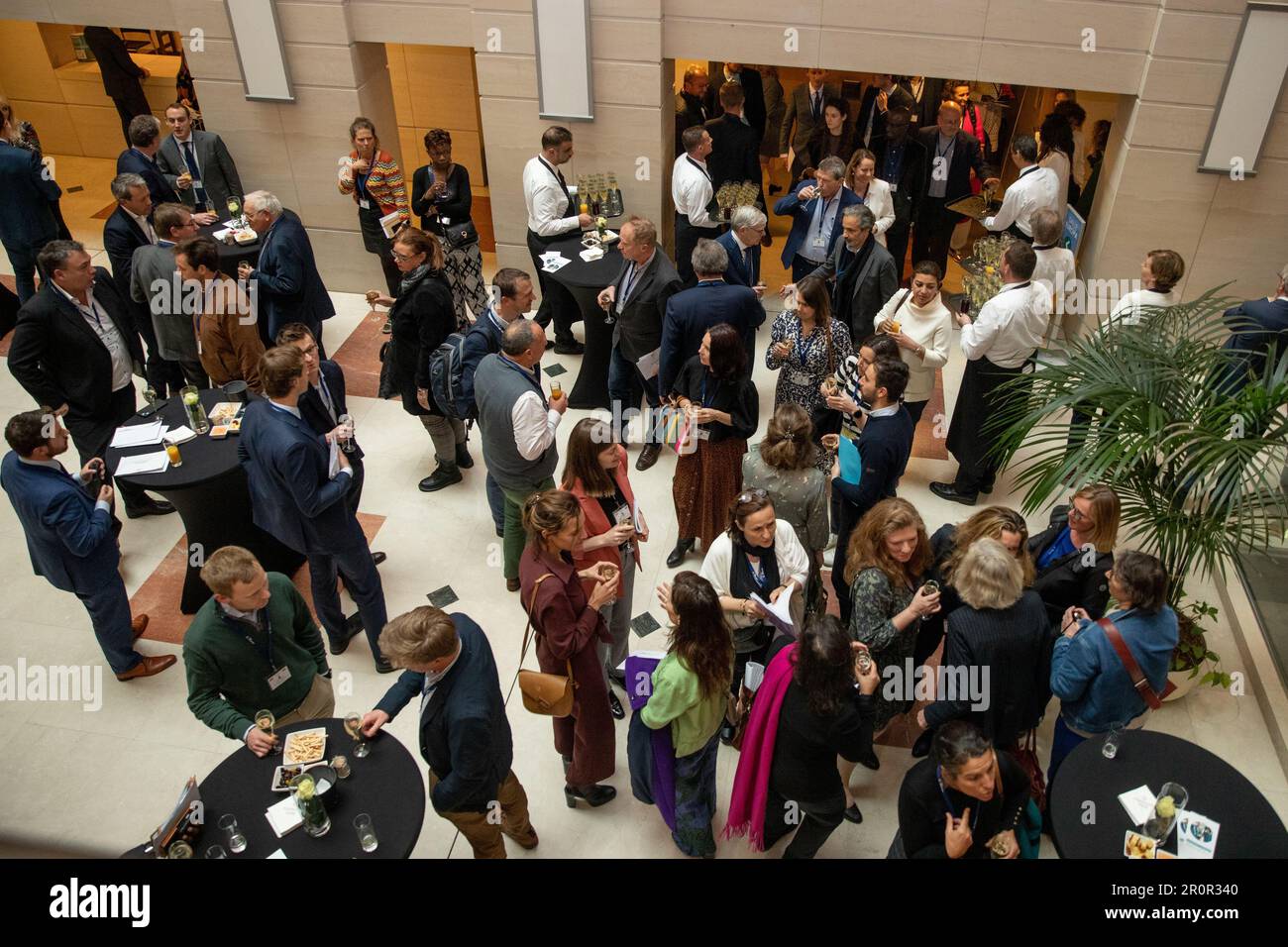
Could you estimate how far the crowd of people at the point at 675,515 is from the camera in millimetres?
3732

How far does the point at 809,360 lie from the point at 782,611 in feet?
6.19

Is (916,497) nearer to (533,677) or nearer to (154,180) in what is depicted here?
(533,677)

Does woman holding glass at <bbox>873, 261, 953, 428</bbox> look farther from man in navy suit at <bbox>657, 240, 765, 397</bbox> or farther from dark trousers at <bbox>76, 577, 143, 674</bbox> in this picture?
dark trousers at <bbox>76, 577, 143, 674</bbox>

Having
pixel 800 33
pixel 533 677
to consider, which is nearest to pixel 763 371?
pixel 800 33

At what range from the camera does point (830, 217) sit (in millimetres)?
7285

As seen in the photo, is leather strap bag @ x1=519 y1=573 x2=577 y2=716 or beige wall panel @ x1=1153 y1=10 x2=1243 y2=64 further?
beige wall panel @ x1=1153 y1=10 x2=1243 y2=64

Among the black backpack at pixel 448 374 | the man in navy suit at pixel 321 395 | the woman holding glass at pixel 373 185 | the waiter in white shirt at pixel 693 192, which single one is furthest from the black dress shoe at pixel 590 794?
the woman holding glass at pixel 373 185

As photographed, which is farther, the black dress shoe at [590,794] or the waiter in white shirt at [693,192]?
the waiter in white shirt at [693,192]

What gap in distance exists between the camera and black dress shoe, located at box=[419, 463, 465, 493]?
668 cm

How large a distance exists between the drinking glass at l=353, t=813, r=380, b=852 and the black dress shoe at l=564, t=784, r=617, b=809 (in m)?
1.28

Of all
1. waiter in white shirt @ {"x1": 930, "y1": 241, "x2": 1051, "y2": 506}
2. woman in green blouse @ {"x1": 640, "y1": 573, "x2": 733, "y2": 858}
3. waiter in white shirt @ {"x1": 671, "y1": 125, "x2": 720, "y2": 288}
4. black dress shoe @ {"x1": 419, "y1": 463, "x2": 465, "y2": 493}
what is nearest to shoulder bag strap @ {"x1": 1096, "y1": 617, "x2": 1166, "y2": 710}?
woman in green blouse @ {"x1": 640, "y1": 573, "x2": 733, "y2": 858}

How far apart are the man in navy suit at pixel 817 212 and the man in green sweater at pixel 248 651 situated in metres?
4.50

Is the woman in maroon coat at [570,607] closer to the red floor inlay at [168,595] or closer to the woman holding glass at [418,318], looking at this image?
the red floor inlay at [168,595]
